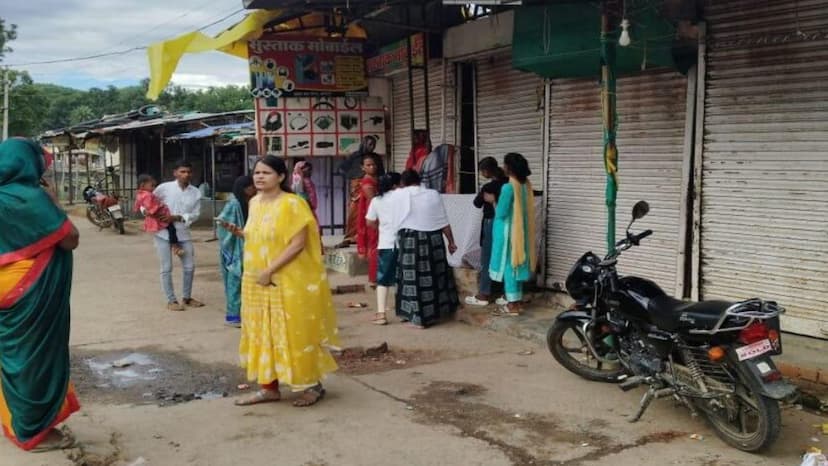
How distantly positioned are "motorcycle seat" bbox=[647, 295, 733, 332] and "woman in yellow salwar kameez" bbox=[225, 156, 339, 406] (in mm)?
2044

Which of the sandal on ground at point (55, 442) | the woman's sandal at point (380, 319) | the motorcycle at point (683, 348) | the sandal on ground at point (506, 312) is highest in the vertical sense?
the motorcycle at point (683, 348)

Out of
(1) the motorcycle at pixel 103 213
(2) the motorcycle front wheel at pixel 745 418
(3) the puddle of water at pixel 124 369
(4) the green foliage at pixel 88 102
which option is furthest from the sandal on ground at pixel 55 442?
(4) the green foliage at pixel 88 102

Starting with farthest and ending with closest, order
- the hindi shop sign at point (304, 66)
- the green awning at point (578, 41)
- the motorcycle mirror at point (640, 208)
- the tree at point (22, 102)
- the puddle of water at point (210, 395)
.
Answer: the tree at point (22, 102) → the hindi shop sign at point (304, 66) → the green awning at point (578, 41) → the puddle of water at point (210, 395) → the motorcycle mirror at point (640, 208)

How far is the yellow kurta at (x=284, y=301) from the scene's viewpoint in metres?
4.83

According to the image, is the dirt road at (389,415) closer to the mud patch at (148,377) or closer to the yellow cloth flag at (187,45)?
the mud patch at (148,377)


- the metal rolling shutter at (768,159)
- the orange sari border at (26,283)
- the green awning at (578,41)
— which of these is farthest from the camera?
the green awning at (578,41)

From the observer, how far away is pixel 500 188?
7629 millimetres

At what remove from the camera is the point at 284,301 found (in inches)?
190

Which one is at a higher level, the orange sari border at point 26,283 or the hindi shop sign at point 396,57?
the hindi shop sign at point 396,57

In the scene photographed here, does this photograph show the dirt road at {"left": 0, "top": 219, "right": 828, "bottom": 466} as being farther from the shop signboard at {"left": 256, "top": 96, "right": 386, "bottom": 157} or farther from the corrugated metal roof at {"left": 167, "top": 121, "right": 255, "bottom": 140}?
the corrugated metal roof at {"left": 167, "top": 121, "right": 255, "bottom": 140}

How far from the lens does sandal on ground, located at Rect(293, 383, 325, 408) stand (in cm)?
507

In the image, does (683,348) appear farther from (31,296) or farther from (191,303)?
(191,303)

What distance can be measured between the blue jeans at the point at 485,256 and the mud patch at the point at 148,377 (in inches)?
110

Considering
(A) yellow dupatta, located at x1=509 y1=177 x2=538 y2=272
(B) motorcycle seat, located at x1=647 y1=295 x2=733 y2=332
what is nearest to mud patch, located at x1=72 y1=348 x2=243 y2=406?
(A) yellow dupatta, located at x1=509 y1=177 x2=538 y2=272
